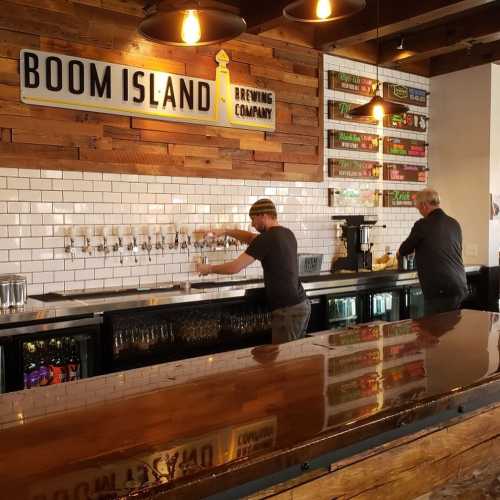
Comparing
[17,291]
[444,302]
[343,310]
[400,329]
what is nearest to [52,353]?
[17,291]

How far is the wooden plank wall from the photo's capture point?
4246mm

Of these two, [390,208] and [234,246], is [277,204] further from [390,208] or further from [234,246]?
[390,208]


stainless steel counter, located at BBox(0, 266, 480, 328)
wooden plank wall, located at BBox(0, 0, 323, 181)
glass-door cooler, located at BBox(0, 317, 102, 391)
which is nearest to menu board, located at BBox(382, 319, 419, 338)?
stainless steel counter, located at BBox(0, 266, 480, 328)

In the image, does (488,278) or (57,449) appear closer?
(57,449)

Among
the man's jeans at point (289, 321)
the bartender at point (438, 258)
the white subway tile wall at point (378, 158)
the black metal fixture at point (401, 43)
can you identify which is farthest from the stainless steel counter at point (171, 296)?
the black metal fixture at point (401, 43)

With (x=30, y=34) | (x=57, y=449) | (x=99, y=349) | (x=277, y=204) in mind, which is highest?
(x=30, y=34)

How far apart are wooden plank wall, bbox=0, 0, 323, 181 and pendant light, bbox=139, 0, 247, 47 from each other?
174cm

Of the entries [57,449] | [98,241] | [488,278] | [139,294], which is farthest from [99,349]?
[488,278]

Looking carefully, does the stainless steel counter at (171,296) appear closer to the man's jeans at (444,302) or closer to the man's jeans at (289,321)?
the man's jeans at (289,321)

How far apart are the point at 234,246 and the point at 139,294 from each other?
53.6 inches

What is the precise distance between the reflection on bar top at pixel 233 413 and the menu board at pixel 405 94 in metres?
4.99

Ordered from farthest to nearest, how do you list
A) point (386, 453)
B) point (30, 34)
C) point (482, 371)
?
1. point (30, 34)
2. point (482, 371)
3. point (386, 453)

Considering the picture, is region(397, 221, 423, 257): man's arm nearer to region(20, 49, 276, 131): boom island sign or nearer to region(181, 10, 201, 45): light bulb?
region(20, 49, 276, 131): boom island sign

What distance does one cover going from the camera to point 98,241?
4.62 m
